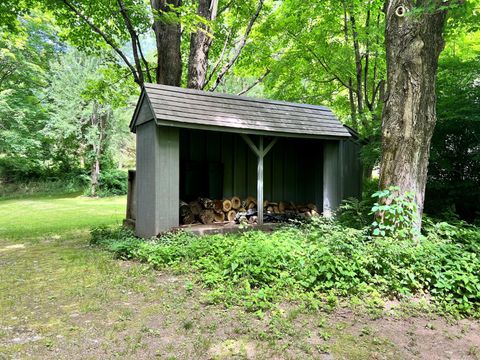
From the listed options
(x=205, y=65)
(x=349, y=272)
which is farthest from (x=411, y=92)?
(x=205, y=65)

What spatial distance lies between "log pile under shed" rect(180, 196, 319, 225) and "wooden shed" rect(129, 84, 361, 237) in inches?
14.9

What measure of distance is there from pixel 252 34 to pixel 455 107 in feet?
26.9

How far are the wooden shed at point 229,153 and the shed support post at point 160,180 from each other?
0.06ft

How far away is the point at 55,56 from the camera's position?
19.4 m

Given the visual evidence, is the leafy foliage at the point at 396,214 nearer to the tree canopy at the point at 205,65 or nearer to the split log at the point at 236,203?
the tree canopy at the point at 205,65

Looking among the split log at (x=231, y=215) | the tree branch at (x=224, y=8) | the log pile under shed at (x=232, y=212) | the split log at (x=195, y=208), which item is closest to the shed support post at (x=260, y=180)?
the log pile under shed at (x=232, y=212)

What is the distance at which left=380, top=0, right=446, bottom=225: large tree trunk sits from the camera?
459cm

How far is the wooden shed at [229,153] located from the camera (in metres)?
6.41

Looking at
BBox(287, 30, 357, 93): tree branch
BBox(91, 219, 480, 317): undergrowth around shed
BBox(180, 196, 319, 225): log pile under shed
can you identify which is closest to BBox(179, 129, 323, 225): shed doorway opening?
BBox(180, 196, 319, 225): log pile under shed

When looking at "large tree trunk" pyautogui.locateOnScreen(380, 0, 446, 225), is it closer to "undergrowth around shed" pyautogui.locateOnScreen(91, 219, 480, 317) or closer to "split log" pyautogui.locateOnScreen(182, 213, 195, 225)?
"undergrowth around shed" pyautogui.locateOnScreen(91, 219, 480, 317)

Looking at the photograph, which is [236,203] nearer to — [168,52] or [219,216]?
[219,216]

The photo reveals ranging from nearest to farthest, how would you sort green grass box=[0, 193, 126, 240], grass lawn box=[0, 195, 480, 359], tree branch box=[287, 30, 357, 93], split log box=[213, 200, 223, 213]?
grass lawn box=[0, 195, 480, 359]
split log box=[213, 200, 223, 213]
green grass box=[0, 193, 126, 240]
tree branch box=[287, 30, 357, 93]

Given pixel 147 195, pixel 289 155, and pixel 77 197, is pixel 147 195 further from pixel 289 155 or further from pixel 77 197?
pixel 77 197

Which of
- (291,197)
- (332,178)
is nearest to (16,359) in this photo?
(332,178)
